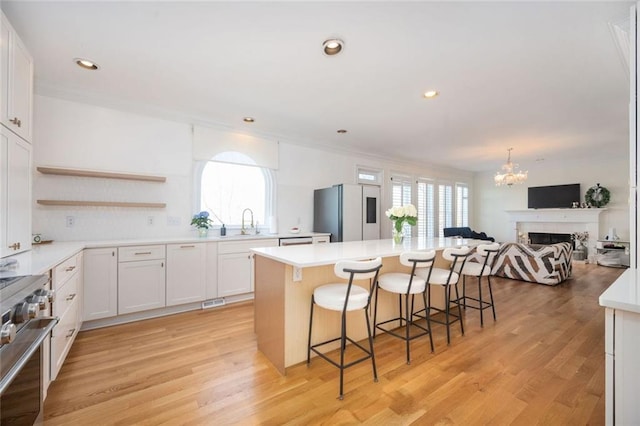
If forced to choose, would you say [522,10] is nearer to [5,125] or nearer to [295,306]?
[295,306]

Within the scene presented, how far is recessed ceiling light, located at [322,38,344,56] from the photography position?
217 centimetres

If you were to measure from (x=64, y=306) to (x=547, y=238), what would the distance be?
10.1 m

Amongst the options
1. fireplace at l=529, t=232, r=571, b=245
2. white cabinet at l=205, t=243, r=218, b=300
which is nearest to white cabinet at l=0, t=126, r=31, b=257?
white cabinet at l=205, t=243, r=218, b=300

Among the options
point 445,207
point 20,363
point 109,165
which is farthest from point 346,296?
point 445,207

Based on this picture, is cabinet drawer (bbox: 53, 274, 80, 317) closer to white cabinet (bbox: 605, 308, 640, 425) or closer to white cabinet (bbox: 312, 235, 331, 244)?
white cabinet (bbox: 312, 235, 331, 244)

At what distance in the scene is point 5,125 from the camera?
186 centimetres

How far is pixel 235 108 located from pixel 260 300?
97.9 inches

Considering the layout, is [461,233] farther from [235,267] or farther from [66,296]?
[66,296]

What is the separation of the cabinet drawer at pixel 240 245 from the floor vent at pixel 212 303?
2.18 feet

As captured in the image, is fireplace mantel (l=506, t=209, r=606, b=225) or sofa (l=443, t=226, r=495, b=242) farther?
sofa (l=443, t=226, r=495, b=242)

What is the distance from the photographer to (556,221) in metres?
7.44

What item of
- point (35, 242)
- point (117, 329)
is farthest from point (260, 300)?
point (35, 242)

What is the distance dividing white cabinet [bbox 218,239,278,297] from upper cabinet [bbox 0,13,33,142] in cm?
215

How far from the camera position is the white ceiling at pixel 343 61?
1902 millimetres
